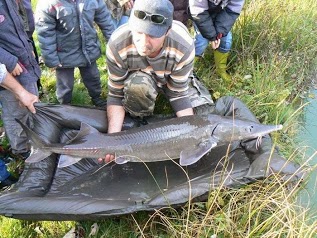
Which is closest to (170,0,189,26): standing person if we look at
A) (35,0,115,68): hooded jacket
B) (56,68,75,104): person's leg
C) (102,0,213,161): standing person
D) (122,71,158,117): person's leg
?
(35,0,115,68): hooded jacket

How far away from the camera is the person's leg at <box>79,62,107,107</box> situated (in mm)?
3656

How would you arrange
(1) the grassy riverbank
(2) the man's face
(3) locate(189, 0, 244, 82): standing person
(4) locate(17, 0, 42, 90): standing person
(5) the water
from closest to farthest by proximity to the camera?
(1) the grassy riverbank
(2) the man's face
(4) locate(17, 0, 42, 90): standing person
(5) the water
(3) locate(189, 0, 244, 82): standing person

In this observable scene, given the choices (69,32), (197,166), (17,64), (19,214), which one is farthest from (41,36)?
(197,166)

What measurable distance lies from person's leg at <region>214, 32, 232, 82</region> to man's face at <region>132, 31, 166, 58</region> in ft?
5.19

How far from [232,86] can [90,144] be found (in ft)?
6.70

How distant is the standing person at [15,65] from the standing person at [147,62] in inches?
24.8

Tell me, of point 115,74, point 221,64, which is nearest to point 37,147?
point 115,74

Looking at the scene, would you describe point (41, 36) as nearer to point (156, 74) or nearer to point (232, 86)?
point (156, 74)

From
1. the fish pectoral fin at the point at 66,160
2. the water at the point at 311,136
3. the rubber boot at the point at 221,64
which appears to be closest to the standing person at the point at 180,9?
the rubber boot at the point at 221,64

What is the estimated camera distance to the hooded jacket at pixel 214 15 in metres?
3.66

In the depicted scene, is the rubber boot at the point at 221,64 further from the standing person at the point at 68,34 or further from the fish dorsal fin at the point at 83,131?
the fish dorsal fin at the point at 83,131

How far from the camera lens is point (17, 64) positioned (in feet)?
9.14

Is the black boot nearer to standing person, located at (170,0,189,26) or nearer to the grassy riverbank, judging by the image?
the grassy riverbank

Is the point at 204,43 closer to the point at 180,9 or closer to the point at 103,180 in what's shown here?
the point at 180,9
